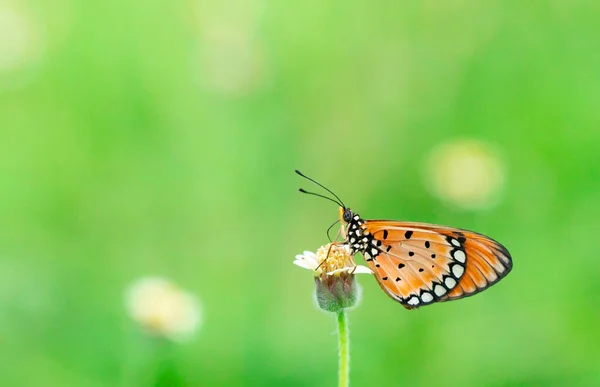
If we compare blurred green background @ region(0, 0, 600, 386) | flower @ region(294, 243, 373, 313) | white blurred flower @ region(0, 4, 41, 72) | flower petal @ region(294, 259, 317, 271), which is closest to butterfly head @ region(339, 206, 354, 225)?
flower @ region(294, 243, 373, 313)

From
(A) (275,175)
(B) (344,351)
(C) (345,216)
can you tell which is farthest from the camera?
(A) (275,175)

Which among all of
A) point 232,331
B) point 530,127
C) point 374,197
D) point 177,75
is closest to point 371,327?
point 232,331

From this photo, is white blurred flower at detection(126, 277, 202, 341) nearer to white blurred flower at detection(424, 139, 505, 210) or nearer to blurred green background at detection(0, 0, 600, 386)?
blurred green background at detection(0, 0, 600, 386)

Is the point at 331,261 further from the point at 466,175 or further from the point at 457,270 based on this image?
the point at 466,175

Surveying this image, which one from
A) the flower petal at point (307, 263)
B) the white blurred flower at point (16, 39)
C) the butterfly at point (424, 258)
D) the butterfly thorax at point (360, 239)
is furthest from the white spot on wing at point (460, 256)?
the white blurred flower at point (16, 39)

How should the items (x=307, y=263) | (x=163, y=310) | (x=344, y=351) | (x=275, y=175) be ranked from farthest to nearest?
(x=275, y=175) < (x=163, y=310) < (x=307, y=263) < (x=344, y=351)

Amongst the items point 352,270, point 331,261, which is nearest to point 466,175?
point 331,261

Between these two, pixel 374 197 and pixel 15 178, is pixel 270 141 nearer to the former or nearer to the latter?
pixel 374 197
